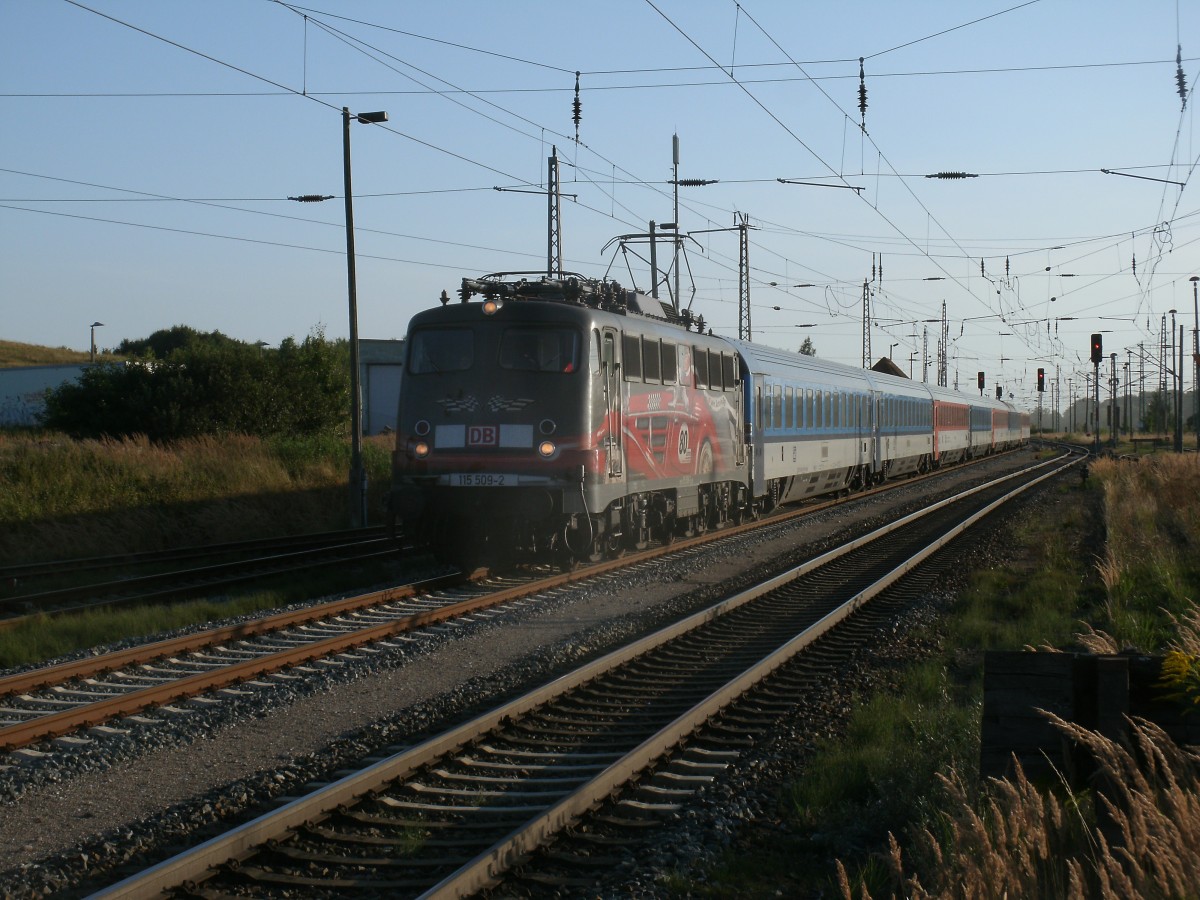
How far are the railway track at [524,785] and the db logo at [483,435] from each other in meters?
3.98

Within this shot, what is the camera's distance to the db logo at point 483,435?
14.1 metres

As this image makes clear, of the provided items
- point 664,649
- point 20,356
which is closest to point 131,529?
point 664,649

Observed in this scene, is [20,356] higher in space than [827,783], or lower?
higher

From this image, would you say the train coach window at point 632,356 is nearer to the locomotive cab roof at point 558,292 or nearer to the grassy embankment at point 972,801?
the locomotive cab roof at point 558,292

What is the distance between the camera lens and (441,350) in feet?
47.7

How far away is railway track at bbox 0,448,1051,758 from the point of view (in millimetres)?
7859

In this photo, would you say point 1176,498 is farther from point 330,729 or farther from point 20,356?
point 20,356

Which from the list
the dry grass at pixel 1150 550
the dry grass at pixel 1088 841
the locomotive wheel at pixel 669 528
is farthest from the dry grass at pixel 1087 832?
the locomotive wheel at pixel 669 528

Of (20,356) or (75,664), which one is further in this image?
(20,356)

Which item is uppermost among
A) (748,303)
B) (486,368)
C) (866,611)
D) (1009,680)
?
(748,303)

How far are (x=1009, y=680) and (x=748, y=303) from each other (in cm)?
3053

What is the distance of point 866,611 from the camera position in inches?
510

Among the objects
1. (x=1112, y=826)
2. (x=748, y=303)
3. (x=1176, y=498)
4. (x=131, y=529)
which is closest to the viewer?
(x=1112, y=826)

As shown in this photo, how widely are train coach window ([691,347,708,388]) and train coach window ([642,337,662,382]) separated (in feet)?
5.34
